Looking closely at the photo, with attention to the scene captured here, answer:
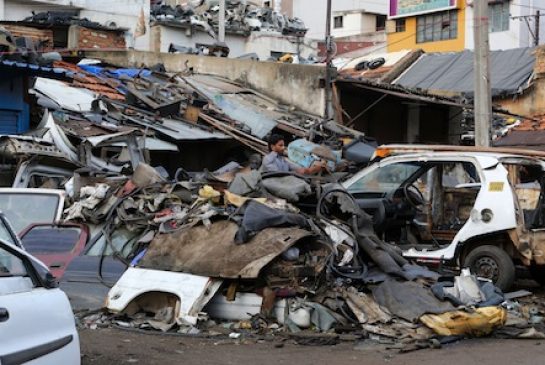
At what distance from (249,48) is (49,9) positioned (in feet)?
36.2

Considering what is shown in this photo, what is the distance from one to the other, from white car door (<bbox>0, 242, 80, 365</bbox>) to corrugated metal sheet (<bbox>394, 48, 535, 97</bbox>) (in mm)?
21846

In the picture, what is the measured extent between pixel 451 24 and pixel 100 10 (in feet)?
74.0

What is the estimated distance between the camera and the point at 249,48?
39438 mm

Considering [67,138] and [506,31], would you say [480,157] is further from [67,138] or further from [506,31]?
[506,31]

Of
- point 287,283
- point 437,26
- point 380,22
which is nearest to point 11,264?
point 287,283

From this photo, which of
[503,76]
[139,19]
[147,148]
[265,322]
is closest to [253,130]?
[147,148]

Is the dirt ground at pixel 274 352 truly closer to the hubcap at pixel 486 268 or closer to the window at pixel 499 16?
the hubcap at pixel 486 268

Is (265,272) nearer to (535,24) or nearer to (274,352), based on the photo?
(274,352)

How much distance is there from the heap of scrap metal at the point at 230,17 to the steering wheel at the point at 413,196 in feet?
91.8

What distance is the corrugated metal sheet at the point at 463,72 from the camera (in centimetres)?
2595

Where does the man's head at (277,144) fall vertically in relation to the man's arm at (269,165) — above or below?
above

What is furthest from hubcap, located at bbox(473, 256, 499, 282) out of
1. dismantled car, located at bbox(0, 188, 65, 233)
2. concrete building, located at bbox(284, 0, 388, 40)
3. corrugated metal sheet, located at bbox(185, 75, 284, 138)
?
concrete building, located at bbox(284, 0, 388, 40)

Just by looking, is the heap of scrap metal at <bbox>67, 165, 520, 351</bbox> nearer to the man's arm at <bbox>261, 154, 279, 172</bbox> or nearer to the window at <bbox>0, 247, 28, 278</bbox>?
the man's arm at <bbox>261, 154, 279, 172</bbox>

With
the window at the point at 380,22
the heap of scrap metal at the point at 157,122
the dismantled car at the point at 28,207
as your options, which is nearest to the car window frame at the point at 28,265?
the dismantled car at the point at 28,207
